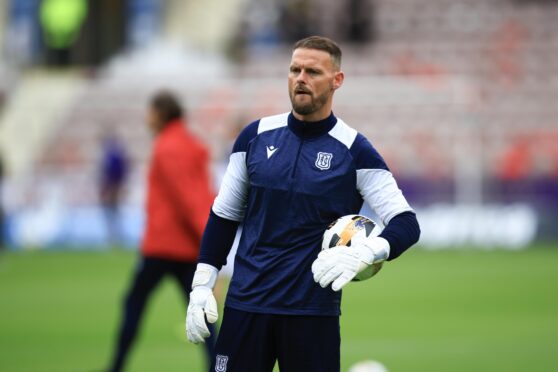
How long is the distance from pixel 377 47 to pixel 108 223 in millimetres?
10315

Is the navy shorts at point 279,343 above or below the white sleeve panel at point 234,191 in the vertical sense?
below

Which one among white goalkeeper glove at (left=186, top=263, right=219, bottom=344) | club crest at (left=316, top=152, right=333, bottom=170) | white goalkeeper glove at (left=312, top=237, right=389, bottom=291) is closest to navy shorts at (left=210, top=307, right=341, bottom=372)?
white goalkeeper glove at (left=186, top=263, right=219, bottom=344)

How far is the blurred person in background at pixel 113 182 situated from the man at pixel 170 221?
15.9 meters

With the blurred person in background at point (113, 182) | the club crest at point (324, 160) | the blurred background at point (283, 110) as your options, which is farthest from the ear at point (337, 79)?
the blurred person in background at point (113, 182)

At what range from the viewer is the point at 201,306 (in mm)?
6230

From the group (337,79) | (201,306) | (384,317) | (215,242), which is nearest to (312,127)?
(337,79)

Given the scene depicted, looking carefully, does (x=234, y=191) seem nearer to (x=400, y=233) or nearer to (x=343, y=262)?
(x=343, y=262)

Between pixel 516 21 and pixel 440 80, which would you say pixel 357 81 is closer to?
pixel 440 80

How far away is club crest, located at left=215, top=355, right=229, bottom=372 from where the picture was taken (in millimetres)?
6109

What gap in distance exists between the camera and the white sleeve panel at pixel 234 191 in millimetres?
6285

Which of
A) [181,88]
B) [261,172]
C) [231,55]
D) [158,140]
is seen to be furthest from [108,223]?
[261,172]

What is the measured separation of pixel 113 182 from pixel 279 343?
20696 mm

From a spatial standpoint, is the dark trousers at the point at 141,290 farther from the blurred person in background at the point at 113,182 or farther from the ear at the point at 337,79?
the blurred person in background at the point at 113,182

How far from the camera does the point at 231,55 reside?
3306 centimetres
